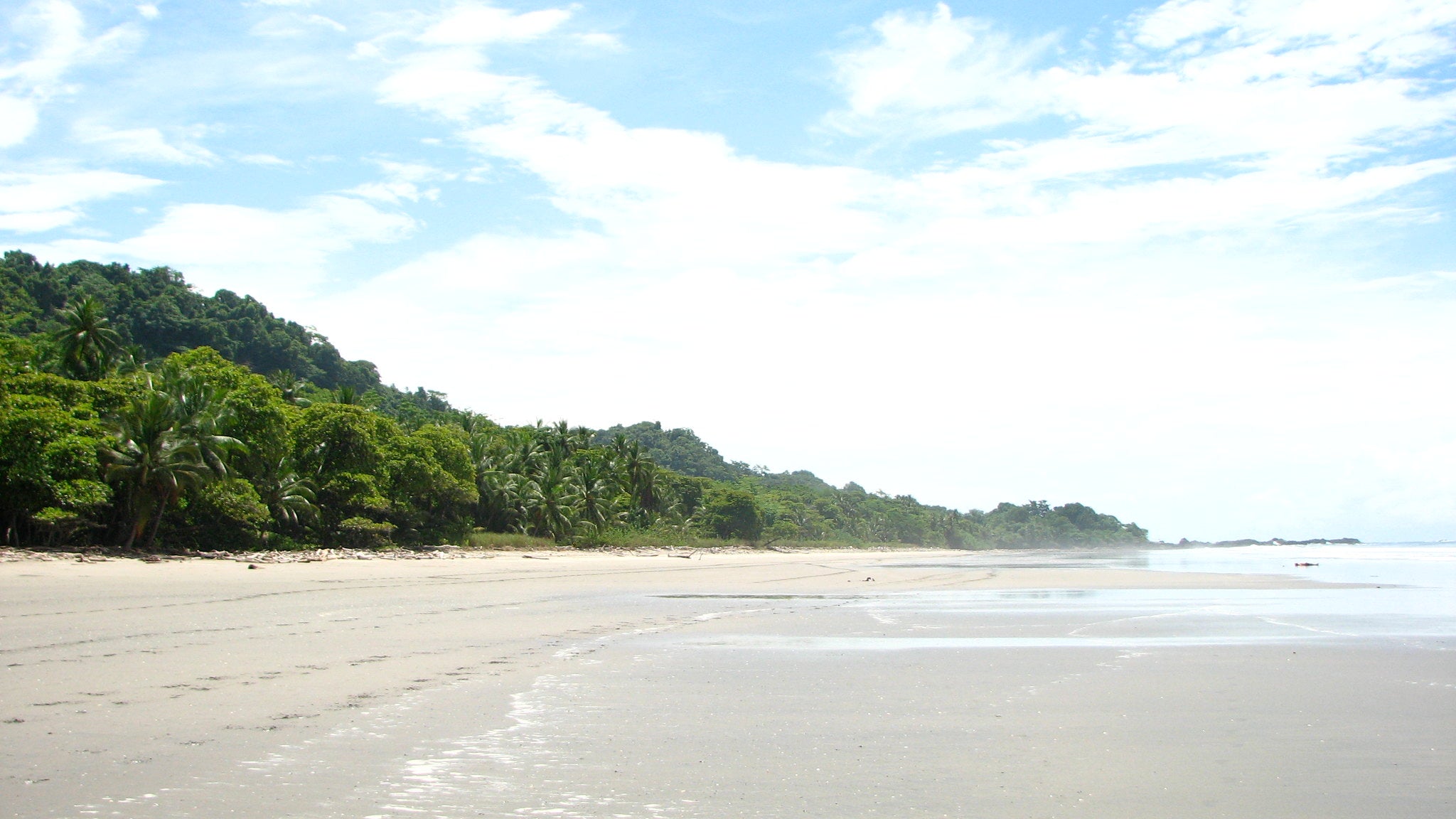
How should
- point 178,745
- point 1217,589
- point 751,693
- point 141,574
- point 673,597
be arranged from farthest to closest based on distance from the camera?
point 1217,589 → point 141,574 → point 673,597 → point 751,693 → point 178,745

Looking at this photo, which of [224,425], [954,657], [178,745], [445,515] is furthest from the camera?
[445,515]

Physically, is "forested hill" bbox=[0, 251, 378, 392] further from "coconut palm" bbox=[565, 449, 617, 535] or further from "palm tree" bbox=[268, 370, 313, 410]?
"coconut palm" bbox=[565, 449, 617, 535]

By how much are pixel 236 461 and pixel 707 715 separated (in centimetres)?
3752

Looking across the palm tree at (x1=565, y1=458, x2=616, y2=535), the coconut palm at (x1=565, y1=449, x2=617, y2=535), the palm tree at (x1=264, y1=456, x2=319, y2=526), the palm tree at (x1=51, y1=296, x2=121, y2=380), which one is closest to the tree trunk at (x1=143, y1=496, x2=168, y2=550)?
the palm tree at (x1=264, y1=456, x2=319, y2=526)

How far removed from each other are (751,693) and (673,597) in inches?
508

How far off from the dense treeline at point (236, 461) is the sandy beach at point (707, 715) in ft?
63.0

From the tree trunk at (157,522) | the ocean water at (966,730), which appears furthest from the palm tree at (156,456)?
the ocean water at (966,730)

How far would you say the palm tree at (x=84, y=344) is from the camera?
156 feet

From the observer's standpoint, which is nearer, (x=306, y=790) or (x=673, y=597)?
(x=306, y=790)

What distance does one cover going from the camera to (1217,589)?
24156 millimetres

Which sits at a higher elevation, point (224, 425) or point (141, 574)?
→ point (224, 425)

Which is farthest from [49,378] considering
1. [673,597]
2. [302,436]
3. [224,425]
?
[673,597]

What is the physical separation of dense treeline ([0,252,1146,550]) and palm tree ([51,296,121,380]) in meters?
0.10

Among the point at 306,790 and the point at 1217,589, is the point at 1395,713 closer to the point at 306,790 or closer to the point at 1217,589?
the point at 306,790
